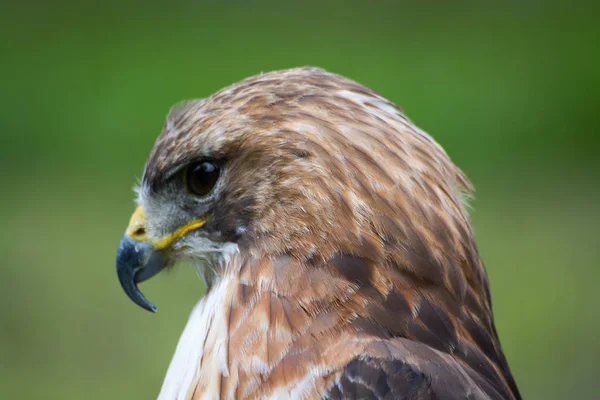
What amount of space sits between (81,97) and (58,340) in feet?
14.4

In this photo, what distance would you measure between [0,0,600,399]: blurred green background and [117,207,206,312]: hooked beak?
3.38 meters

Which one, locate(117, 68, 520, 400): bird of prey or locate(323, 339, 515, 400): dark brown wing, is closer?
locate(323, 339, 515, 400): dark brown wing

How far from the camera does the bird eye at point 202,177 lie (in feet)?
7.33

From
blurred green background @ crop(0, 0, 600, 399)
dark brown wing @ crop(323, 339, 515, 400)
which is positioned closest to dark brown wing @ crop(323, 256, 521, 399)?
dark brown wing @ crop(323, 339, 515, 400)

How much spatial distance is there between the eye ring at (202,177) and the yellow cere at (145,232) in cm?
8

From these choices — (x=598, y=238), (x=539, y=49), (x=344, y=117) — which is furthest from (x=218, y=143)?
(x=539, y=49)

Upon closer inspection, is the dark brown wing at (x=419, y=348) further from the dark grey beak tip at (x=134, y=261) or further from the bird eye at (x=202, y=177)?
the dark grey beak tip at (x=134, y=261)

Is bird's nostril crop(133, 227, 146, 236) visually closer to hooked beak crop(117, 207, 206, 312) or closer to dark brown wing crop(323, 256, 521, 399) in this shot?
hooked beak crop(117, 207, 206, 312)

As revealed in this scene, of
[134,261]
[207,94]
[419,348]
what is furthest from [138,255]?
[207,94]

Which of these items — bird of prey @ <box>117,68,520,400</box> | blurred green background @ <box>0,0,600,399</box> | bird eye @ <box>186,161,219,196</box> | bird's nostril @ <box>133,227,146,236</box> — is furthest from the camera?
blurred green background @ <box>0,0,600,399</box>

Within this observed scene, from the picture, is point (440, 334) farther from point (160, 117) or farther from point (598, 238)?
point (160, 117)

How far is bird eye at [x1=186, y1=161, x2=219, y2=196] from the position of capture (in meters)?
2.23

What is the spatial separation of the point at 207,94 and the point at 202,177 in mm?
6641

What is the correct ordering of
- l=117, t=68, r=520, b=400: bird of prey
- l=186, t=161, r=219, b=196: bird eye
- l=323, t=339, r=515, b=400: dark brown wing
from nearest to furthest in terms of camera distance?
1. l=323, t=339, r=515, b=400: dark brown wing
2. l=117, t=68, r=520, b=400: bird of prey
3. l=186, t=161, r=219, b=196: bird eye
